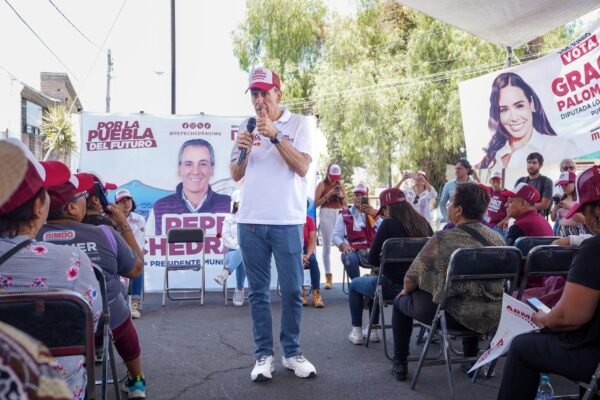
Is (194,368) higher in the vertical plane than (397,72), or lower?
lower

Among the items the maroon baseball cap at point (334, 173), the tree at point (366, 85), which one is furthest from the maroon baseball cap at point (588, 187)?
the tree at point (366, 85)

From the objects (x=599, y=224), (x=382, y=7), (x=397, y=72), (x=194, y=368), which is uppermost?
(x=382, y=7)

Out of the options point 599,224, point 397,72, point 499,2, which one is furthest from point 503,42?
point 397,72

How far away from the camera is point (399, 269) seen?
460 centimetres

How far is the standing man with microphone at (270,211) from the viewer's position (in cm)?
377

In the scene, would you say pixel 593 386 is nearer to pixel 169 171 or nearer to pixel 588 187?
pixel 588 187

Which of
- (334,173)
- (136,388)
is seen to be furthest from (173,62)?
(136,388)

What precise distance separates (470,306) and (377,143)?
Answer: 1774 cm

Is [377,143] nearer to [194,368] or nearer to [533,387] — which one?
[194,368]

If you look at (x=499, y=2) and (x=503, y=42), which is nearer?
(x=499, y=2)

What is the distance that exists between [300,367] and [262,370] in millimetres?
280

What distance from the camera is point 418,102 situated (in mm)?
19734

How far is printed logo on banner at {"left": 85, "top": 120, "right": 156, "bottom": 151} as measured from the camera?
7.67 m

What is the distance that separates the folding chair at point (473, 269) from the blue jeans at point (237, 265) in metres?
3.87
